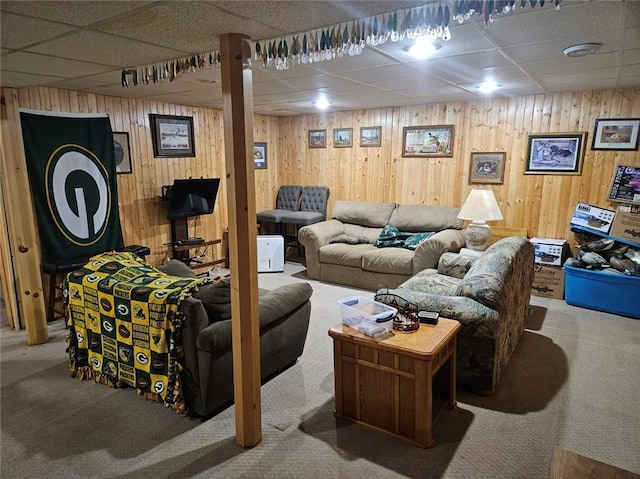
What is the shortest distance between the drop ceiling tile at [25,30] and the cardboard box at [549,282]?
4.69 m

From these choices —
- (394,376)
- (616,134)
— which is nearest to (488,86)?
(616,134)

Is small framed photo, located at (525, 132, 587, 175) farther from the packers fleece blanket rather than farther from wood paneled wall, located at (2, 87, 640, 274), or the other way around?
the packers fleece blanket

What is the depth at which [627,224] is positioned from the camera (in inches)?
171

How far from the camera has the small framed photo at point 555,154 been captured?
463 centimetres

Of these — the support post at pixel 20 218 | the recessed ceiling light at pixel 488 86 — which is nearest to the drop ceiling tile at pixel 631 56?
the recessed ceiling light at pixel 488 86

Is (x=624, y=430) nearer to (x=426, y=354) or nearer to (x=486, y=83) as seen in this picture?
(x=426, y=354)

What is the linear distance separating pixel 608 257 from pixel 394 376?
3.37m

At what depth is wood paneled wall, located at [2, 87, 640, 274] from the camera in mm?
4512

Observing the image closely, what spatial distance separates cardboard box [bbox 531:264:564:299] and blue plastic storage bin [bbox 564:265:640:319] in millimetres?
119

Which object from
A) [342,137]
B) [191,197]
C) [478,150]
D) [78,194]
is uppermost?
[342,137]

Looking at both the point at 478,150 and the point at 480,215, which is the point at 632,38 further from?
the point at 478,150

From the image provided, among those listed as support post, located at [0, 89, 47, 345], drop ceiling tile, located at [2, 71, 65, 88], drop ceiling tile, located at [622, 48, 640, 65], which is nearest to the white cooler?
support post, located at [0, 89, 47, 345]

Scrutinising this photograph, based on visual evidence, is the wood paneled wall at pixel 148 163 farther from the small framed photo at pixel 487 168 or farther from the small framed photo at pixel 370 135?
the small framed photo at pixel 487 168

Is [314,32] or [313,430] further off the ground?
[314,32]
